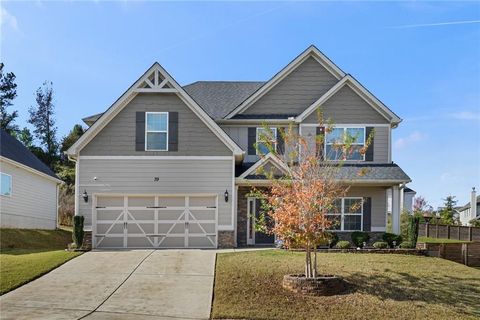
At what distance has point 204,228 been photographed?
67.6ft

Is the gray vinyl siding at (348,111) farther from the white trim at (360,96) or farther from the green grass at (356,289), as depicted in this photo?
the green grass at (356,289)

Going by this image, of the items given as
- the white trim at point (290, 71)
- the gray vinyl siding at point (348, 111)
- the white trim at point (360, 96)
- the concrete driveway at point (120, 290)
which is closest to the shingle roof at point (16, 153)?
the concrete driveway at point (120, 290)

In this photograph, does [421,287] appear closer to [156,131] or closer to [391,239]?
[391,239]

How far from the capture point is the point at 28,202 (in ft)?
91.4

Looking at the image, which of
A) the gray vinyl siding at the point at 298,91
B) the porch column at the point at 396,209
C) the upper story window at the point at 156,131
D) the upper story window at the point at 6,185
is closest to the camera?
the upper story window at the point at 156,131

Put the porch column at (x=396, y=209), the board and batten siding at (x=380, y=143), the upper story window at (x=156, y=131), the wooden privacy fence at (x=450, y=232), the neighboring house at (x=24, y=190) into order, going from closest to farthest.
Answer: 1. the upper story window at (x=156, y=131)
2. the porch column at (x=396, y=209)
3. the board and batten siding at (x=380, y=143)
4. the neighboring house at (x=24, y=190)
5. the wooden privacy fence at (x=450, y=232)

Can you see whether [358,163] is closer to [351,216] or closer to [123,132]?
[351,216]

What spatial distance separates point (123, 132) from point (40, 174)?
11.3 metres

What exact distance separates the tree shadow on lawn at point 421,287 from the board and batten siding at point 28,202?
1860 centimetres

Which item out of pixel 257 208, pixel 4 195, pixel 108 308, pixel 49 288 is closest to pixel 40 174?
pixel 4 195

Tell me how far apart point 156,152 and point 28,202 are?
38.0ft

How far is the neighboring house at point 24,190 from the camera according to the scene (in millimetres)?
24947

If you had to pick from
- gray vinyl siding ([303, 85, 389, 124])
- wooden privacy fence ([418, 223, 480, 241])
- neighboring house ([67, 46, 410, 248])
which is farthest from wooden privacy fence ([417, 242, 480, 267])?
wooden privacy fence ([418, 223, 480, 241])

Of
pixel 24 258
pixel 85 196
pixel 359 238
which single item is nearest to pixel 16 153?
pixel 85 196
